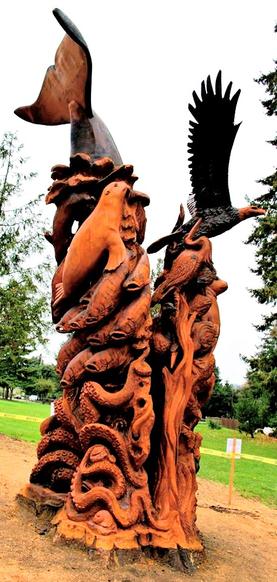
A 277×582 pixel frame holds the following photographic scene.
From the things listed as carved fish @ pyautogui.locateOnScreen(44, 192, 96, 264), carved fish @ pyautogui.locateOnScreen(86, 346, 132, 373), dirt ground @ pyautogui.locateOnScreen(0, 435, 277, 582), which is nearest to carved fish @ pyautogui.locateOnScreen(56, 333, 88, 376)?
carved fish @ pyautogui.locateOnScreen(86, 346, 132, 373)

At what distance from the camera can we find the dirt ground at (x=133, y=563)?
11.7 ft

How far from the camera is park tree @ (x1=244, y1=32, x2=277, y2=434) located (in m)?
16.5

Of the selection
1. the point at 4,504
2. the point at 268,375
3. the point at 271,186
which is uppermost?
the point at 271,186

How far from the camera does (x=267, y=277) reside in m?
17.1

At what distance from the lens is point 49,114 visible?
717 centimetres

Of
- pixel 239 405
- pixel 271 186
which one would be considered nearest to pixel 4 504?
pixel 271 186

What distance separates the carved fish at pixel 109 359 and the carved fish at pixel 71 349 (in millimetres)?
424

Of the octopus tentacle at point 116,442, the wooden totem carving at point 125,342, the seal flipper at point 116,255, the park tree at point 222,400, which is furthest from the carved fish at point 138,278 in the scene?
the park tree at point 222,400

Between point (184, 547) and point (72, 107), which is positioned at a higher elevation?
point (72, 107)

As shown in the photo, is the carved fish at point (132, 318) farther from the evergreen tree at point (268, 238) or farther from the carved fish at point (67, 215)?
the evergreen tree at point (268, 238)

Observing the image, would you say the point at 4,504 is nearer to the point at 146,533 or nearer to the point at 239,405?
the point at 146,533

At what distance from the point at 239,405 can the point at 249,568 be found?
61.6ft

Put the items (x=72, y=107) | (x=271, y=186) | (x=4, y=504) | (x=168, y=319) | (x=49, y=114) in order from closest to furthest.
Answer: (x=168, y=319) < (x=4, y=504) < (x=72, y=107) < (x=49, y=114) < (x=271, y=186)

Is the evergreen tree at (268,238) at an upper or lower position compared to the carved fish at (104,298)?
upper
